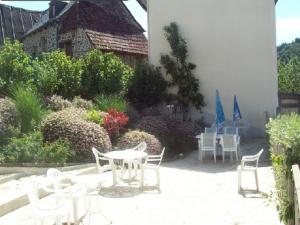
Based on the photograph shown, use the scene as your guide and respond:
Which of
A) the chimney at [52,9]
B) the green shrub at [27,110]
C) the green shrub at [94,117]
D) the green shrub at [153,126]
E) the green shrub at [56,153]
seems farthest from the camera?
the chimney at [52,9]

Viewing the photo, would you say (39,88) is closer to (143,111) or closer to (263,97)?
(143,111)

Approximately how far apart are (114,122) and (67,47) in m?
14.6

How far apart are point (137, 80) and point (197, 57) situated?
307cm

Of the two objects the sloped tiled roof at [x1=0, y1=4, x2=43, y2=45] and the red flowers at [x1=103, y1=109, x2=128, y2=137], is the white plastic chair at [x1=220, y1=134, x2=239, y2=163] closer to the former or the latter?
the red flowers at [x1=103, y1=109, x2=128, y2=137]

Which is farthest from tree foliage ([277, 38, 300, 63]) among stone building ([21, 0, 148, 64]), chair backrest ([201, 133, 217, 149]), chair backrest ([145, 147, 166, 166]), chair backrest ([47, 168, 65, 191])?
chair backrest ([47, 168, 65, 191])

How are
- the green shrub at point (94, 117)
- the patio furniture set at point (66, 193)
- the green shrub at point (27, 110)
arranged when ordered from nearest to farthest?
the patio furniture set at point (66, 193) → the green shrub at point (27, 110) → the green shrub at point (94, 117)

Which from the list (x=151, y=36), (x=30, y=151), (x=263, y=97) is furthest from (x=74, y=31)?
(x=30, y=151)

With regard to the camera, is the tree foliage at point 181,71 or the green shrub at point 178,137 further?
the tree foliage at point 181,71

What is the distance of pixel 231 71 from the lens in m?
20.3

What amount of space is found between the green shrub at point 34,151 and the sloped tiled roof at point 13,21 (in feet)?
83.3

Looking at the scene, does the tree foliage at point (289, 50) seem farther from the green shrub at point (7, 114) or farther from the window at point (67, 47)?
the green shrub at point (7, 114)

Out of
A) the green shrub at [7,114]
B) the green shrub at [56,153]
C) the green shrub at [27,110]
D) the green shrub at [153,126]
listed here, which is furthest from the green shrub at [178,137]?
the green shrub at [7,114]

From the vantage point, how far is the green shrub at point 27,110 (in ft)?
44.9

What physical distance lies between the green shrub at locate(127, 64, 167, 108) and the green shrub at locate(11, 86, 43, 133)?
584 cm
